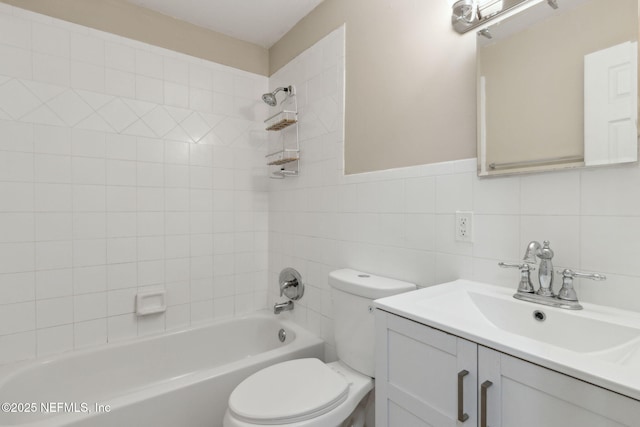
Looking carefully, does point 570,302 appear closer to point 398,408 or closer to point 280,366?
point 398,408

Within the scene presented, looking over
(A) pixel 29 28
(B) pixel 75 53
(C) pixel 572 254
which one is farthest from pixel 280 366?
(A) pixel 29 28

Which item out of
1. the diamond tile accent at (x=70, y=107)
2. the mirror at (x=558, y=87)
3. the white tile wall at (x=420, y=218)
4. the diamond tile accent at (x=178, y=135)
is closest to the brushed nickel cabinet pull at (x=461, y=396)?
the white tile wall at (x=420, y=218)

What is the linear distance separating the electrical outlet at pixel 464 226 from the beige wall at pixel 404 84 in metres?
0.22

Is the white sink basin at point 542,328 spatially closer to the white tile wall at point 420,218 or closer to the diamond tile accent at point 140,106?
the white tile wall at point 420,218

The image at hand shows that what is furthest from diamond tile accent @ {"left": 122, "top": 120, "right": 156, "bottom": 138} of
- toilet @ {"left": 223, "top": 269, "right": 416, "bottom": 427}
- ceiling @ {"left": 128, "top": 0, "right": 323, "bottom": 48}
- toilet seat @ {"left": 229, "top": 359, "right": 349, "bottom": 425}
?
toilet seat @ {"left": 229, "top": 359, "right": 349, "bottom": 425}

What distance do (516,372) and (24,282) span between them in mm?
2212

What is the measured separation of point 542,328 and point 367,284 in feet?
2.11

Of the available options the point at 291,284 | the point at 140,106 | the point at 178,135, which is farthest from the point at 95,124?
the point at 291,284

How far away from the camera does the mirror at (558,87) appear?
863 millimetres

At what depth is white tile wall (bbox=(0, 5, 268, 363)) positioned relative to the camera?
5.51 ft

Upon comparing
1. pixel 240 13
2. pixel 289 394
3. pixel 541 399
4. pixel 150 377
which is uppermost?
pixel 240 13

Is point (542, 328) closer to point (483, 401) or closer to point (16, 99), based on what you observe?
→ point (483, 401)

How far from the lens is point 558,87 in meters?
0.98

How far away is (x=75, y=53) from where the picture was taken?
1806mm
